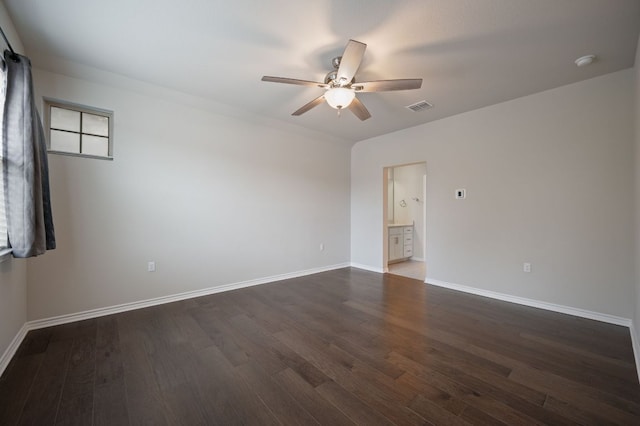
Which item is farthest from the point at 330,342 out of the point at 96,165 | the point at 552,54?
the point at 552,54

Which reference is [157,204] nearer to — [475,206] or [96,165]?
[96,165]

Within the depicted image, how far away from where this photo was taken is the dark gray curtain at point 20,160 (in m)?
1.86

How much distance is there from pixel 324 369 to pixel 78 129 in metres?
3.55

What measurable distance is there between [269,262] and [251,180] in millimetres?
1397

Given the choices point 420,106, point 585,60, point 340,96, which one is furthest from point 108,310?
point 585,60

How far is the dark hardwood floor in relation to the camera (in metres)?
1.49

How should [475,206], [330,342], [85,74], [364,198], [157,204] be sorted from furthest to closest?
[364,198]
[475,206]
[157,204]
[85,74]
[330,342]

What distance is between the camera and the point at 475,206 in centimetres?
370

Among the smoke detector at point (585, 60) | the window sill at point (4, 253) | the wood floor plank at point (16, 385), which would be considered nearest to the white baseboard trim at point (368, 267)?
the smoke detector at point (585, 60)

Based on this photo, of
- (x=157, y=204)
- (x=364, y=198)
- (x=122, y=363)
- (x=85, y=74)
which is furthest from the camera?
(x=364, y=198)

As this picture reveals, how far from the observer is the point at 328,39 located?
2.15 metres

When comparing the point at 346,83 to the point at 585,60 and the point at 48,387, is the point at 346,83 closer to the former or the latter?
the point at 585,60

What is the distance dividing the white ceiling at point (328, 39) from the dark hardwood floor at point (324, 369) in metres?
2.66

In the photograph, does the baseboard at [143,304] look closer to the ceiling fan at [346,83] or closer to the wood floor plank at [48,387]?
the wood floor plank at [48,387]
